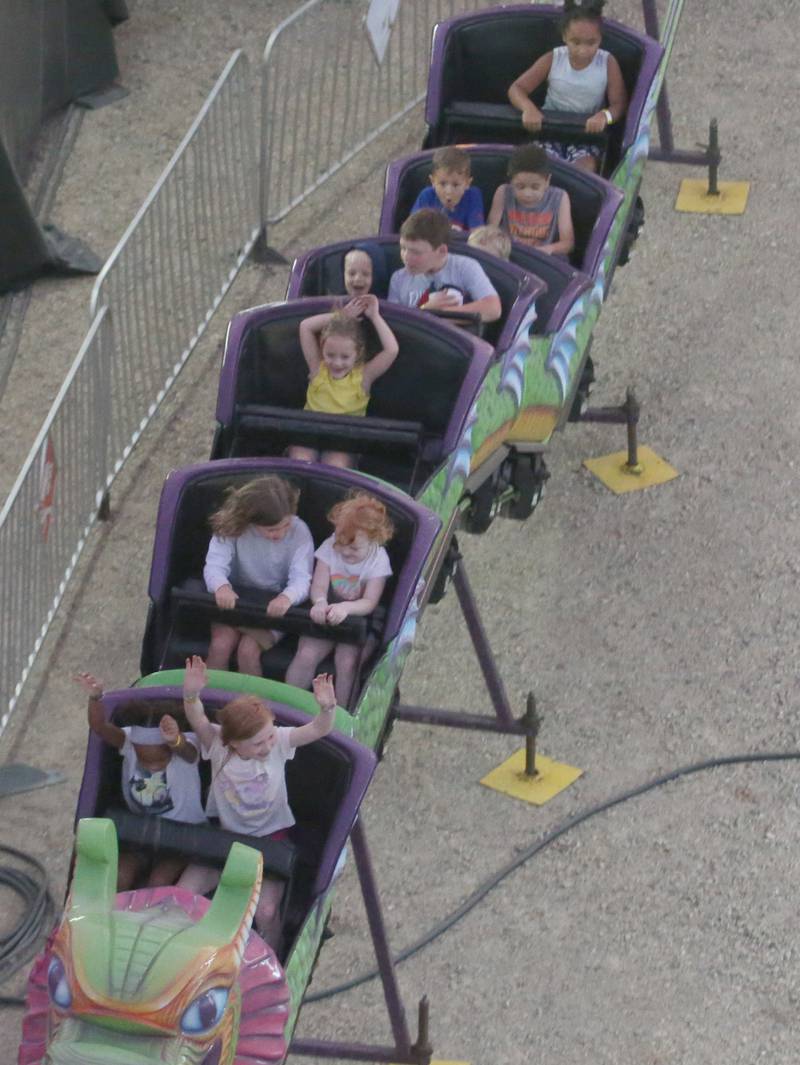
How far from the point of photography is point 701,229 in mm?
10430

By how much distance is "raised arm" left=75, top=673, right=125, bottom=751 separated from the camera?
586 centimetres

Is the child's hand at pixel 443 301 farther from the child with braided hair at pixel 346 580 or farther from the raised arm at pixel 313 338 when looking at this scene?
Result: the child with braided hair at pixel 346 580

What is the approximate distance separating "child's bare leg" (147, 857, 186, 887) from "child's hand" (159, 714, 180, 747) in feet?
1.07

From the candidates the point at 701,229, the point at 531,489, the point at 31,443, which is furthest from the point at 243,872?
the point at 701,229

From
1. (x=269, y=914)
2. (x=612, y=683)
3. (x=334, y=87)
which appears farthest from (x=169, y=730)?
(x=334, y=87)

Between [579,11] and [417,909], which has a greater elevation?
[579,11]

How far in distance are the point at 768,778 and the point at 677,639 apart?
847 mm

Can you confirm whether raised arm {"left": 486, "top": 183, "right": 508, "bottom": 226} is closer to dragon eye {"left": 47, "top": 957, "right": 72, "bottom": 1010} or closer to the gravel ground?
the gravel ground

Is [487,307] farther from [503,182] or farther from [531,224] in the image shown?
[503,182]

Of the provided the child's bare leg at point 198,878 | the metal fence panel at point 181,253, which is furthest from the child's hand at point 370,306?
the child's bare leg at point 198,878

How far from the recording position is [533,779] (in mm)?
7375

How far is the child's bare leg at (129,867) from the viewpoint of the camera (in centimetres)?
571

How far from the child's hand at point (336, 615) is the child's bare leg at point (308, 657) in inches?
5.3

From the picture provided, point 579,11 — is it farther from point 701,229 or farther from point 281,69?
point 281,69
